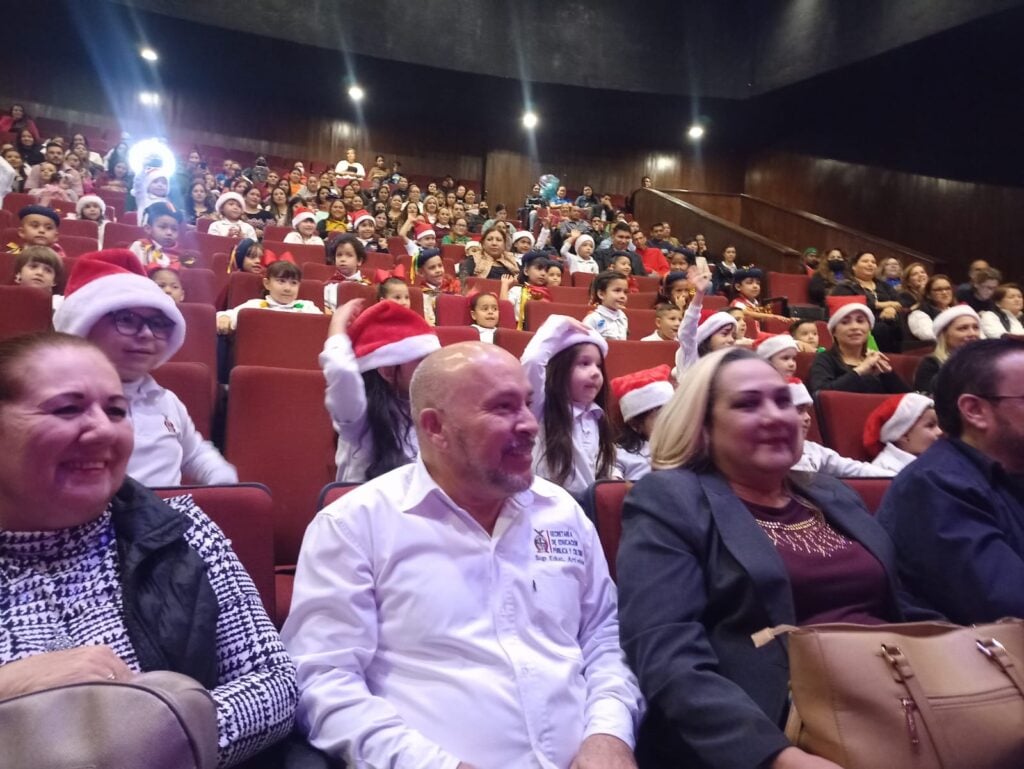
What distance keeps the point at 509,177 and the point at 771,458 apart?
9.22 m

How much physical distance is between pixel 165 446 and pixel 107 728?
91 centimetres

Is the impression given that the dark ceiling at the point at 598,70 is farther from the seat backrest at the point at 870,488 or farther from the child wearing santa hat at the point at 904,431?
the seat backrest at the point at 870,488

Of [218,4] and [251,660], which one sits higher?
[218,4]

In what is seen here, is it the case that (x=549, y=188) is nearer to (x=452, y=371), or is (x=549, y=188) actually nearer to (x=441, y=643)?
(x=452, y=371)

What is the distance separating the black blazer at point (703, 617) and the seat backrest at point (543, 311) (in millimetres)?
2329

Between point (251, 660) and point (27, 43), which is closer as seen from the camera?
point (251, 660)

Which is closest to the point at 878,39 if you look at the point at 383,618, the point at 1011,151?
the point at 1011,151

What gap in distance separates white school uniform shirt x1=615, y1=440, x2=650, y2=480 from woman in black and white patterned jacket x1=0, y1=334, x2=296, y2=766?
124 cm

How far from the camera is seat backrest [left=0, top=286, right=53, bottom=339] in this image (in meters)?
2.05

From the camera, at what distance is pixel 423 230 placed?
5.36m

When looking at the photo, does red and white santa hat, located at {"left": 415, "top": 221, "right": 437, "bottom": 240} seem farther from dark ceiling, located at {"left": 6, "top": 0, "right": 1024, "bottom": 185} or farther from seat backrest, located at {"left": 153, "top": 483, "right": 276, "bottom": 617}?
seat backrest, located at {"left": 153, "top": 483, "right": 276, "bottom": 617}

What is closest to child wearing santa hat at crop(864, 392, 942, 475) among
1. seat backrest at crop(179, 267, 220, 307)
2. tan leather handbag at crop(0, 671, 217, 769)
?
tan leather handbag at crop(0, 671, 217, 769)

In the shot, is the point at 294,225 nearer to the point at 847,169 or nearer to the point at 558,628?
the point at 558,628

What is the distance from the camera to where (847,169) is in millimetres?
8188
